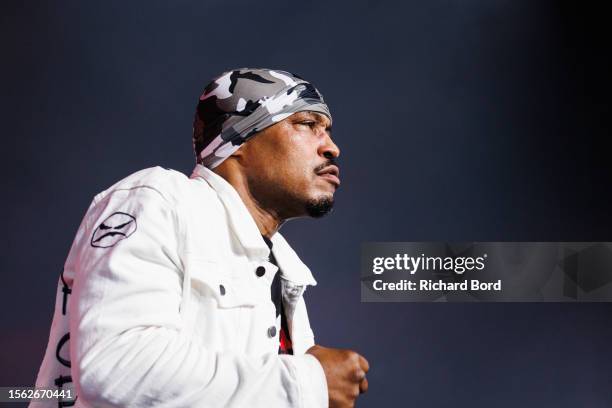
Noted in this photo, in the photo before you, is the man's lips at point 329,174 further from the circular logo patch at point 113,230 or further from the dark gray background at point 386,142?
the dark gray background at point 386,142

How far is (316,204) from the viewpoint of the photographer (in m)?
1.31

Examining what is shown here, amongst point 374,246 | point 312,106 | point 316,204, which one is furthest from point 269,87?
point 374,246

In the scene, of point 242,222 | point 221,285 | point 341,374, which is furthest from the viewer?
point 242,222

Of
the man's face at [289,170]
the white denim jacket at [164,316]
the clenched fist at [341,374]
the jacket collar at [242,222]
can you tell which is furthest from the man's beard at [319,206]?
the clenched fist at [341,374]

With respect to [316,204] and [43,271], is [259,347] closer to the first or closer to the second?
[316,204]

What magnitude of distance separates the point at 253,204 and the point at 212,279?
14.0 inches

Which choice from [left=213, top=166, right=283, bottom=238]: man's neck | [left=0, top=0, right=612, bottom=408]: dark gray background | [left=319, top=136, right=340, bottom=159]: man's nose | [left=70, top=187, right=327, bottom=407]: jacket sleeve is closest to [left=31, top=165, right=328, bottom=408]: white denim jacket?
[left=70, top=187, right=327, bottom=407]: jacket sleeve

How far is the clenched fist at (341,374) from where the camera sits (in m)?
0.89

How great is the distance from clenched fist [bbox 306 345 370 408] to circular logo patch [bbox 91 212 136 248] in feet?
1.05

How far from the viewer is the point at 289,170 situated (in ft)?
4.32

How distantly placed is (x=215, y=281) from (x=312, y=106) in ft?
1.79

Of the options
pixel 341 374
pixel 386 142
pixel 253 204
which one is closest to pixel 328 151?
pixel 253 204

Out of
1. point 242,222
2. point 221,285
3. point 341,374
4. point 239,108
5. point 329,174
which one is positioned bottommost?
point 341,374

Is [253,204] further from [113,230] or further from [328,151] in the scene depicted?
[113,230]
